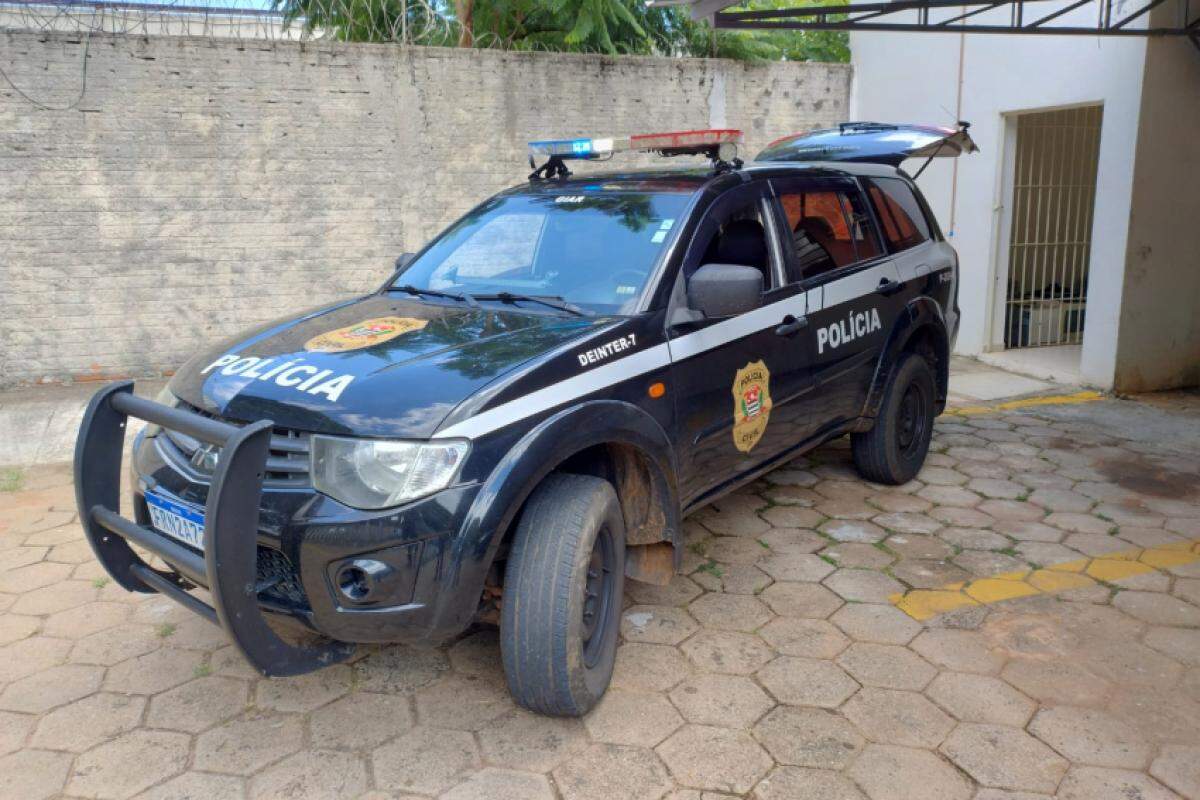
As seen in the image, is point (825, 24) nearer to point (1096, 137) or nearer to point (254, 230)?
point (1096, 137)

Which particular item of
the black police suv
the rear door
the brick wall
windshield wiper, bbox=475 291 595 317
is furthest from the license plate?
the brick wall

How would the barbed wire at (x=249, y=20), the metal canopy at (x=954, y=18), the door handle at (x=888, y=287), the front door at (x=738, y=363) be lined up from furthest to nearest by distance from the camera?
the barbed wire at (x=249, y=20) → the metal canopy at (x=954, y=18) → the door handle at (x=888, y=287) → the front door at (x=738, y=363)

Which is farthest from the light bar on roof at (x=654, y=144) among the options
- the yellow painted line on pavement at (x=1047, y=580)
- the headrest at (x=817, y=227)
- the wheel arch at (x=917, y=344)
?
the yellow painted line on pavement at (x=1047, y=580)

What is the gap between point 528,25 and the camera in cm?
970

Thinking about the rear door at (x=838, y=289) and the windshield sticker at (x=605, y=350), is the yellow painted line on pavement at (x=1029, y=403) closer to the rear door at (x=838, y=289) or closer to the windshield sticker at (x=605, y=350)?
the rear door at (x=838, y=289)

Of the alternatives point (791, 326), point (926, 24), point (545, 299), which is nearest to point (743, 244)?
point (791, 326)

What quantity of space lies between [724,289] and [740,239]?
2.18 ft

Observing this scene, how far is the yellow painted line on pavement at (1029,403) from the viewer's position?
677 cm

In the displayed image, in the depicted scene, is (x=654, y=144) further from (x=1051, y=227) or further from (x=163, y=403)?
(x=1051, y=227)

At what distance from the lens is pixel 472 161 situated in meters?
8.02

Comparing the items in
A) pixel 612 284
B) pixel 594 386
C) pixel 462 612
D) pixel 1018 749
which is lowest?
pixel 1018 749

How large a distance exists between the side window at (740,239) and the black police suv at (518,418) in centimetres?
1

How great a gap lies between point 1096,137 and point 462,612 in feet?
28.0

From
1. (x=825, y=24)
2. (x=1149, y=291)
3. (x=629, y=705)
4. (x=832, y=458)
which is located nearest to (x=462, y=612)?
(x=629, y=705)
